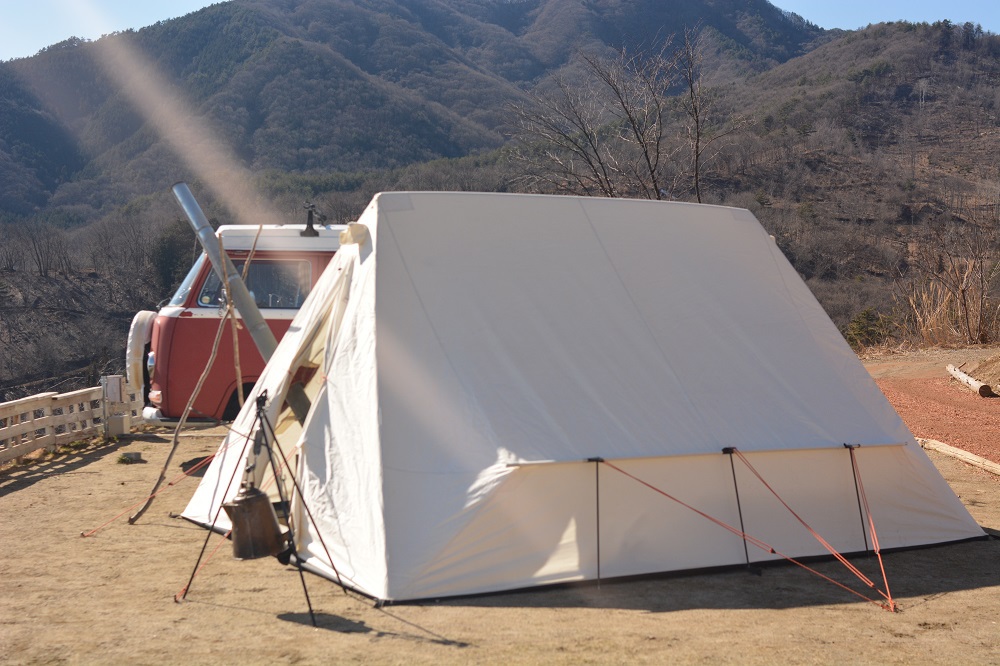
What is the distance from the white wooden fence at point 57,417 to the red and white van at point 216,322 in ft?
2.43

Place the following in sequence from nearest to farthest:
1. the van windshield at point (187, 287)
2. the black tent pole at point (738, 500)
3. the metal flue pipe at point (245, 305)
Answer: the black tent pole at point (738, 500)
the metal flue pipe at point (245, 305)
the van windshield at point (187, 287)

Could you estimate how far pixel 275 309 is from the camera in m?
9.83

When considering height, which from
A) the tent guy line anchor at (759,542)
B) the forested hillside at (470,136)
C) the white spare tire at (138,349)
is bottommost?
the tent guy line anchor at (759,542)

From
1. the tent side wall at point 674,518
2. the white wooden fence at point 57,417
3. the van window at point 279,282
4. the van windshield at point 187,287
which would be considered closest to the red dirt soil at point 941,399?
the tent side wall at point 674,518

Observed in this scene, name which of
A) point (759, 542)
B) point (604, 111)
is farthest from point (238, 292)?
point (604, 111)

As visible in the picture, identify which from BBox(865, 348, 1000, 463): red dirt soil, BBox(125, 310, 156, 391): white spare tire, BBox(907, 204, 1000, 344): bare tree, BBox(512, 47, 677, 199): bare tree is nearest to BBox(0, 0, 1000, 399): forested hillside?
BBox(907, 204, 1000, 344): bare tree

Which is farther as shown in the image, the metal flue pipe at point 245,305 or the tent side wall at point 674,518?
the metal flue pipe at point 245,305

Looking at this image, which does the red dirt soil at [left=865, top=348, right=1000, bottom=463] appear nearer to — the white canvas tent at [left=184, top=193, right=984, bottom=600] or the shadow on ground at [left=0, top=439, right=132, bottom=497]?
the white canvas tent at [left=184, top=193, right=984, bottom=600]

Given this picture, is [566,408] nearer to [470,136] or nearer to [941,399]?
[941,399]

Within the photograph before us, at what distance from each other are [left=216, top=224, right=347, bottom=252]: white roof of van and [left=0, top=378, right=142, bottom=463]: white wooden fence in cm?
214

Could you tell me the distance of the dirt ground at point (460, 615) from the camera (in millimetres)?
4309

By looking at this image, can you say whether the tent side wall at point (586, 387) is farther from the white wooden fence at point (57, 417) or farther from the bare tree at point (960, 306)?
the bare tree at point (960, 306)

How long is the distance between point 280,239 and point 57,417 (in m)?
3.85

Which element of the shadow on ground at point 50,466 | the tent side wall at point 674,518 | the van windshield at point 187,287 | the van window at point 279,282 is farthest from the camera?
the van window at point 279,282
